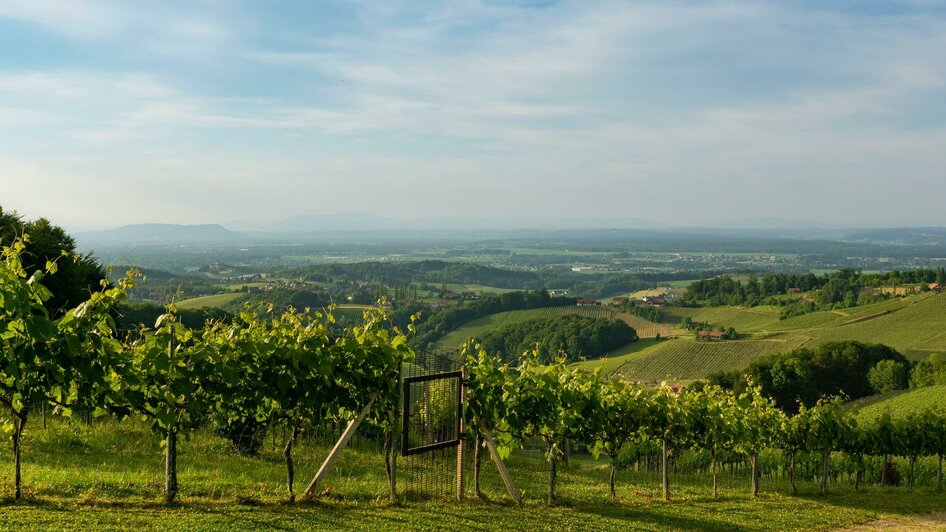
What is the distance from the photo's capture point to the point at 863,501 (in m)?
14.7

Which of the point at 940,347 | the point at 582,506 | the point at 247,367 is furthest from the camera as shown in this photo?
the point at 940,347

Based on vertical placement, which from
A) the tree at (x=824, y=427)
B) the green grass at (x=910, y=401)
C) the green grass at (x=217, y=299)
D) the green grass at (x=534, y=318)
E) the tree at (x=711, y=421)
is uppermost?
the tree at (x=711, y=421)

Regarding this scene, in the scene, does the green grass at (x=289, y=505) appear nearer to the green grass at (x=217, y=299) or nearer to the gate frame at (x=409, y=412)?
the gate frame at (x=409, y=412)

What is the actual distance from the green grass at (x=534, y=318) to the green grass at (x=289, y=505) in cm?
8393

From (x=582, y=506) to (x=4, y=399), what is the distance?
7.83 meters

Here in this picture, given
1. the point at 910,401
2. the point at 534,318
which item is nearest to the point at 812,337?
the point at 910,401

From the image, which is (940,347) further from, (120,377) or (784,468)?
(120,377)

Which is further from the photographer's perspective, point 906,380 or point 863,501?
point 906,380

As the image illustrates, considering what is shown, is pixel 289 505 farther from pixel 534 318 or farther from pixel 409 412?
pixel 534 318

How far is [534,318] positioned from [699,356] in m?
31.2

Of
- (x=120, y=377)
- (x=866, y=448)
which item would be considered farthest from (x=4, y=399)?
(x=866, y=448)

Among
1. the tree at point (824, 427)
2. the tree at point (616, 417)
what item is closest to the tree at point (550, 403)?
the tree at point (616, 417)

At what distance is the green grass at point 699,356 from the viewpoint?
78188 millimetres

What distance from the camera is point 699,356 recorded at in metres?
84.9
